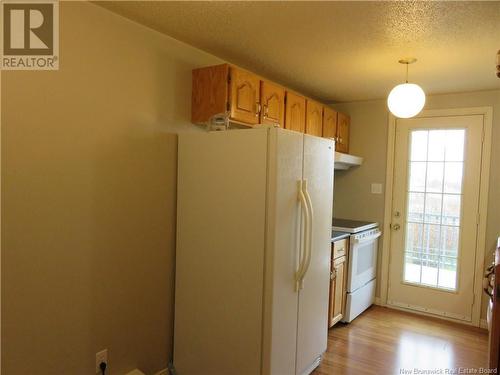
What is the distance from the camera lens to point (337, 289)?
3.12 meters

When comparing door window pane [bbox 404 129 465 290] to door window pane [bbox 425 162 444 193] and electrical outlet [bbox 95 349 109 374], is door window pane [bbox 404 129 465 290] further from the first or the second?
electrical outlet [bbox 95 349 109 374]

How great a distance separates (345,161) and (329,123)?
1.44ft

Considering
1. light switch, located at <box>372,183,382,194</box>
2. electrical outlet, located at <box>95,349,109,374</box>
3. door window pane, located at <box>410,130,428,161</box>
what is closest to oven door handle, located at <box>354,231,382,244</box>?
light switch, located at <box>372,183,382,194</box>

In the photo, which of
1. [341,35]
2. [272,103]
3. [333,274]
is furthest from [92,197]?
[333,274]

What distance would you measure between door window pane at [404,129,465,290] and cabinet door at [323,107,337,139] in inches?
33.2

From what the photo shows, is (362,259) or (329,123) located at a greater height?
(329,123)

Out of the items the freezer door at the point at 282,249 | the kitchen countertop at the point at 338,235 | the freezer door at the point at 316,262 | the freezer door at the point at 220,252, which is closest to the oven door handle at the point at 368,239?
the kitchen countertop at the point at 338,235

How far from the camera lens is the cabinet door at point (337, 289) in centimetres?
304

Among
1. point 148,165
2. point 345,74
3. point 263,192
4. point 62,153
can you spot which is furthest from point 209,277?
point 345,74

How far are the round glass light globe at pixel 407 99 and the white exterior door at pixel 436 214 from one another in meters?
1.41

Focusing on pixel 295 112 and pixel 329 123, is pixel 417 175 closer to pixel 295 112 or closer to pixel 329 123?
pixel 329 123

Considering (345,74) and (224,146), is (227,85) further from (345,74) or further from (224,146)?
(345,74)

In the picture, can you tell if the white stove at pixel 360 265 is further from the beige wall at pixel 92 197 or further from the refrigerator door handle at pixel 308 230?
the beige wall at pixel 92 197

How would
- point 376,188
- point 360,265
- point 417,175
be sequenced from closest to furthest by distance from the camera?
point 360,265
point 417,175
point 376,188
